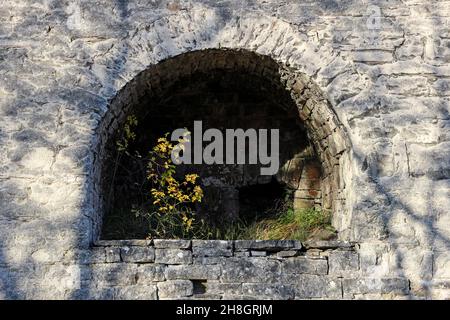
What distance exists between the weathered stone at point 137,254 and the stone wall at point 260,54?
0.73 feet

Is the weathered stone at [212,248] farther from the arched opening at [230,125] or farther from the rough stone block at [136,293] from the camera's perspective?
the arched opening at [230,125]

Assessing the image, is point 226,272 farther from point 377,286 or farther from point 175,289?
point 377,286

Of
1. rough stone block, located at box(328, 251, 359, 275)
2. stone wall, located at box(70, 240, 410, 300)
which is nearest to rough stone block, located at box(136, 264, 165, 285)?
stone wall, located at box(70, 240, 410, 300)

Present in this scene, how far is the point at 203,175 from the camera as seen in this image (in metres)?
6.00

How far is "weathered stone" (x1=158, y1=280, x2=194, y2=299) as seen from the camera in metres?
4.56

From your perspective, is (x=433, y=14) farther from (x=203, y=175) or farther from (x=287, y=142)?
(x=203, y=175)

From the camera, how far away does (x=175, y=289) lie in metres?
4.57

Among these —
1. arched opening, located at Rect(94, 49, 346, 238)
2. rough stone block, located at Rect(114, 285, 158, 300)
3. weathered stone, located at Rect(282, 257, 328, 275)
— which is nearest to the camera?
rough stone block, located at Rect(114, 285, 158, 300)

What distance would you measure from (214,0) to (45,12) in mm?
1190

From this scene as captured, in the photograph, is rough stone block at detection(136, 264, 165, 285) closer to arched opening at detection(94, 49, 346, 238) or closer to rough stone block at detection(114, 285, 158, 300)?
rough stone block at detection(114, 285, 158, 300)

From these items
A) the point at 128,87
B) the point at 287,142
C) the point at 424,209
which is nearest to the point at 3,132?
the point at 128,87

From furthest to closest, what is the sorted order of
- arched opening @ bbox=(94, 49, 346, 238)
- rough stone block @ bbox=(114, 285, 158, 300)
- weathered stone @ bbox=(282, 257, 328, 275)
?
arched opening @ bbox=(94, 49, 346, 238) → weathered stone @ bbox=(282, 257, 328, 275) → rough stone block @ bbox=(114, 285, 158, 300)

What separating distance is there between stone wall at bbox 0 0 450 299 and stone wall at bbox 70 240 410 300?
0.05 meters

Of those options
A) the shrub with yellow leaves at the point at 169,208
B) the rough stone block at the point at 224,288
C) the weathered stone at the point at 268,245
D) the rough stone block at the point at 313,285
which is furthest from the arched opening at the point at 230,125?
the rough stone block at the point at 224,288
